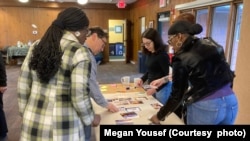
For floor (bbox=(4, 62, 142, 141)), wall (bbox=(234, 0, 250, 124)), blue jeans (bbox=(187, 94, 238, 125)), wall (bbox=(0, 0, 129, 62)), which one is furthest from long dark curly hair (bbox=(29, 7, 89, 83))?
wall (bbox=(0, 0, 129, 62))

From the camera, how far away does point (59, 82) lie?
3.63 feet

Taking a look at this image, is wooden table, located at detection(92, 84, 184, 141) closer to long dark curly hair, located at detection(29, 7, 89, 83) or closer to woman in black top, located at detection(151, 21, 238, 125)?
woman in black top, located at detection(151, 21, 238, 125)

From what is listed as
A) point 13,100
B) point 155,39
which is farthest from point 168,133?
point 13,100

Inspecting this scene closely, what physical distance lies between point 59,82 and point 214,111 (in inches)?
38.2

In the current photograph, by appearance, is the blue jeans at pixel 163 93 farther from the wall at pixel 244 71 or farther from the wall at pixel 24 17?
the wall at pixel 24 17

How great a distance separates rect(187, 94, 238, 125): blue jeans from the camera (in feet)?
4.40

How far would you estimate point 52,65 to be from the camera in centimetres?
109

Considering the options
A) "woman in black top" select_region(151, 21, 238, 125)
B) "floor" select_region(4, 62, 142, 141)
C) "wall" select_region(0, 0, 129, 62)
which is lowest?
"floor" select_region(4, 62, 142, 141)

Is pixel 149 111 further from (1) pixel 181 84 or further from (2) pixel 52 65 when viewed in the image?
(2) pixel 52 65

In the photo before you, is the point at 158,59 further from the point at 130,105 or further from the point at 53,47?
the point at 53,47

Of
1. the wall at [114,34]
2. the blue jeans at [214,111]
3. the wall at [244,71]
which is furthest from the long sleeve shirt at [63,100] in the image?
the wall at [114,34]

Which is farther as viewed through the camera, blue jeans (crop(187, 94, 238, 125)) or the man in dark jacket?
the man in dark jacket

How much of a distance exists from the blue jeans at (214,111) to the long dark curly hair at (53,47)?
898mm

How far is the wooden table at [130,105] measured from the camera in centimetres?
146
